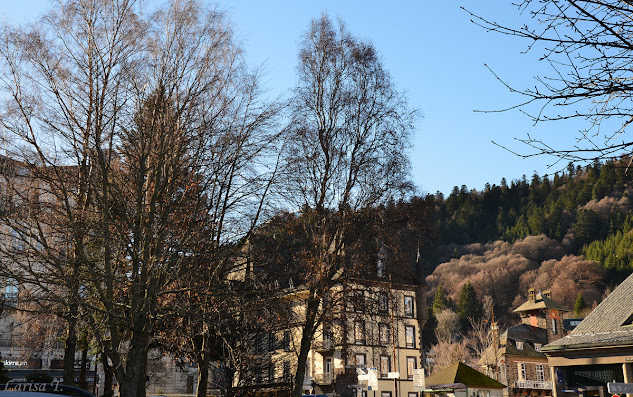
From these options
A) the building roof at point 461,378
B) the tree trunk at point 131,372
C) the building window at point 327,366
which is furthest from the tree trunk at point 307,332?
the building window at point 327,366

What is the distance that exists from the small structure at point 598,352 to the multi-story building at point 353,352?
8.47 meters

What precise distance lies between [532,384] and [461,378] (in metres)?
37.2

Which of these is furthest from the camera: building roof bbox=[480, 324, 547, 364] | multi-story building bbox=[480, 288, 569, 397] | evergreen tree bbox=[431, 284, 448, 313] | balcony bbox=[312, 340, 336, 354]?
evergreen tree bbox=[431, 284, 448, 313]

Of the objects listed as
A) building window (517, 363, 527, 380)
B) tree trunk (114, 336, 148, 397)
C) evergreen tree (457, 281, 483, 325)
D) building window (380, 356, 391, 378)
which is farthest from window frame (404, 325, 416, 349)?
evergreen tree (457, 281, 483, 325)

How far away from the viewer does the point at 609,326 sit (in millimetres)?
31266

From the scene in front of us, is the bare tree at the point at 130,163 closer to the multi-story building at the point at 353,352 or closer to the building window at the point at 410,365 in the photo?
the multi-story building at the point at 353,352

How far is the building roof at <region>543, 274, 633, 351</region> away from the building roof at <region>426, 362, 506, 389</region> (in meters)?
4.18

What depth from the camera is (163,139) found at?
44.0 feet

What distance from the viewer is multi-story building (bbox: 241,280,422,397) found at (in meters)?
20.0

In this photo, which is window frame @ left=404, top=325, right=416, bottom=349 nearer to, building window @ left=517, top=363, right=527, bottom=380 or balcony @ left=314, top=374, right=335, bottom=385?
balcony @ left=314, top=374, right=335, bottom=385

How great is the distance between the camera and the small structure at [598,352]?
29.4 meters

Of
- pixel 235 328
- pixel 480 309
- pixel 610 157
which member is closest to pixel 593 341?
pixel 235 328

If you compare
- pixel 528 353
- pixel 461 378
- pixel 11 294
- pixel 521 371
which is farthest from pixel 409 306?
pixel 11 294

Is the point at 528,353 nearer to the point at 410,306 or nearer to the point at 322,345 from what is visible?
the point at 410,306
